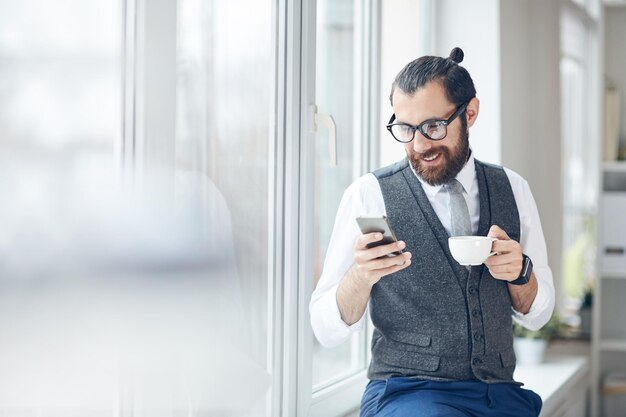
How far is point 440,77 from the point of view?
Result: 1.67 m

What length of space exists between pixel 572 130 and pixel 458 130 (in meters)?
2.63

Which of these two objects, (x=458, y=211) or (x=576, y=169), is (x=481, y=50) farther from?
(x=576, y=169)

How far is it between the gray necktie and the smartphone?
0.24 meters

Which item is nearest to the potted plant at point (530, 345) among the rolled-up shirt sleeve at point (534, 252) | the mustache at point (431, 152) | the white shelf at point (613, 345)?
the white shelf at point (613, 345)

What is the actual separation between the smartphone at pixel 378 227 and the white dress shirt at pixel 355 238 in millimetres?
211

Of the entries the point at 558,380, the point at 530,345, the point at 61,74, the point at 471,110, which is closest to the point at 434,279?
the point at 471,110

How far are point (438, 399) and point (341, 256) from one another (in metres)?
0.38

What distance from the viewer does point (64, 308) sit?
4.14ft

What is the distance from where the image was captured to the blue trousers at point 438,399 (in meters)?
1.66

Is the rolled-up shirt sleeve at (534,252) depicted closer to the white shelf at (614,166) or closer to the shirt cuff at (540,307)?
the shirt cuff at (540,307)

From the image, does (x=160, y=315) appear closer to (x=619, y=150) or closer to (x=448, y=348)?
(x=448, y=348)

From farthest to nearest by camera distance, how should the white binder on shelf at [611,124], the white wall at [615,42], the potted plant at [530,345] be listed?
the white wall at [615,42]
the white binder on shelf at [611,124]
the potted plant at [530,345]

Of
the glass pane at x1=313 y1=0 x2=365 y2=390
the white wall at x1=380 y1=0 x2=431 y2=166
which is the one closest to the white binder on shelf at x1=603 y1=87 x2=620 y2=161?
the white wall at x1=380 y1=0 x2=431 y2=166

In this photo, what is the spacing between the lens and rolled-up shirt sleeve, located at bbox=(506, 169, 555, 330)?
183 cm
